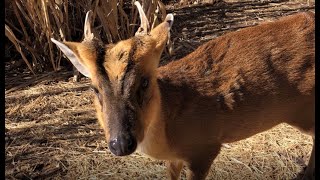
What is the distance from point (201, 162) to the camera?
4023 mm

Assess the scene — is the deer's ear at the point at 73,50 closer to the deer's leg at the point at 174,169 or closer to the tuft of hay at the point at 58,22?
the deer's leg at the point at 174,169

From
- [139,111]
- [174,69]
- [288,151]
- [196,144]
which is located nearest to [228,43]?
[174,69]

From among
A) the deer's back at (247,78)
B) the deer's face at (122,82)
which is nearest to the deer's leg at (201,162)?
the deer's back at (247,78)

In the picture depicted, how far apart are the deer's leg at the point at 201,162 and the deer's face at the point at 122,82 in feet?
2.26

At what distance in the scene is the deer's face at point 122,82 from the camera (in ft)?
10.6

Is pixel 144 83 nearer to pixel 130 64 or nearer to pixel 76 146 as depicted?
pixel 130 64

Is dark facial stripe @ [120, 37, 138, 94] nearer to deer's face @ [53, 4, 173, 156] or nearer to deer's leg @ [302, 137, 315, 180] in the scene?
deer's face @ [53, 4, 173, 156]

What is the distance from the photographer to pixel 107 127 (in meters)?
3.33

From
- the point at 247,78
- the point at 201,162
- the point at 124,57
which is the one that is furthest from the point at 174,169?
the point at 124,57

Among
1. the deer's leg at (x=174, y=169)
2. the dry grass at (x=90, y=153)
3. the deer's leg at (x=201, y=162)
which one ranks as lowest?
the dry grass at (x=90, y=153)

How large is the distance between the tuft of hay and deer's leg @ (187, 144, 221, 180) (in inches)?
113

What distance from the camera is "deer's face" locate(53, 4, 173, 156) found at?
324 centimetres

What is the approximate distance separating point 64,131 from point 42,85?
4.15 ft

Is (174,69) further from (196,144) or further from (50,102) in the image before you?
(50,102)
